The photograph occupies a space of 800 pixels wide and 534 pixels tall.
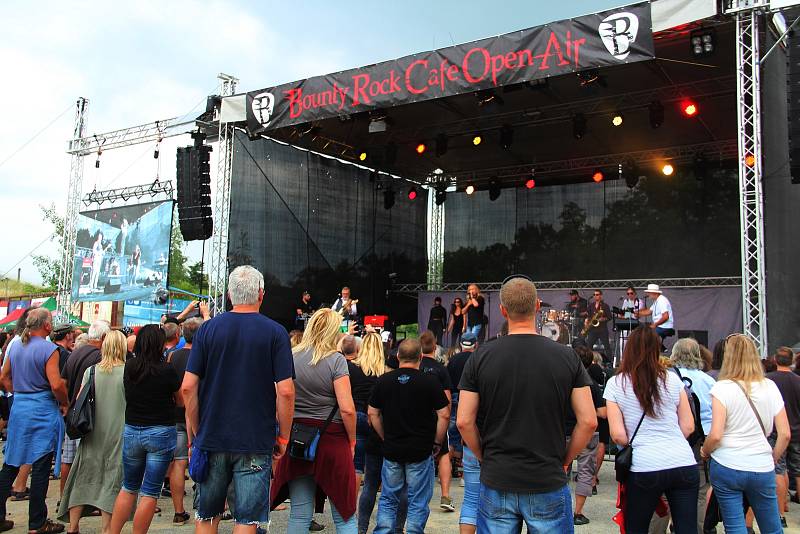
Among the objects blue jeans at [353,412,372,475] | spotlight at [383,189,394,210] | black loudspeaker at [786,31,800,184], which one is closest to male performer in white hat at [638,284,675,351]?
black loudspeaker at [786,31,800,184]

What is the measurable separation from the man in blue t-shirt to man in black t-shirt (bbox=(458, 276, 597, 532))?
950mm

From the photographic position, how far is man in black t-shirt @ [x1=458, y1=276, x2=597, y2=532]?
2426 mm

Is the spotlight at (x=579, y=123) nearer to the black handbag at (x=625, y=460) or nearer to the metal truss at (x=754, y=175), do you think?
the metal truss at (x=754, y=175)

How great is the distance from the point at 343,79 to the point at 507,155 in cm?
654

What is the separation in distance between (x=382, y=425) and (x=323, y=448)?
761 mm

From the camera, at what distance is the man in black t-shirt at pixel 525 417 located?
2426 millimetres

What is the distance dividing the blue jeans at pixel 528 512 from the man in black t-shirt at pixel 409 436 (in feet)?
4.98

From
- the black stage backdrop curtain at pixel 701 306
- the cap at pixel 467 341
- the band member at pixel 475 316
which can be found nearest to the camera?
the cap at pixel 467 341

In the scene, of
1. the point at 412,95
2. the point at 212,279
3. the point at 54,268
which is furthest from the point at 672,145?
the point at 54,268

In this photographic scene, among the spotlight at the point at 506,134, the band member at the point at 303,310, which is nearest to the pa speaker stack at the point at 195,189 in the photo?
the band member at the point at 303,310

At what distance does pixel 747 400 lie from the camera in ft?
11.3

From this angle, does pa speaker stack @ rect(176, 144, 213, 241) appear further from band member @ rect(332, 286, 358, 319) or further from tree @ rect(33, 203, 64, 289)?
tree @ rect(33, 203, 64, 289)

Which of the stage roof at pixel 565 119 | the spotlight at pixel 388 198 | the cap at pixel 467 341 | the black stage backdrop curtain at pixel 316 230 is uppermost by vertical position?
the stage roof at pixel 565 119

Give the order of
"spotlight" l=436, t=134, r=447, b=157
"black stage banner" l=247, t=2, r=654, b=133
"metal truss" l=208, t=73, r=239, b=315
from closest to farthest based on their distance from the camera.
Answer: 1. "black stage banner" l=247, t=2, r=654, b=133
2. "metal truss" l=208, t=73, r=239, b=315
3. "spotlight" l=436, t=134, r=447, b=157
